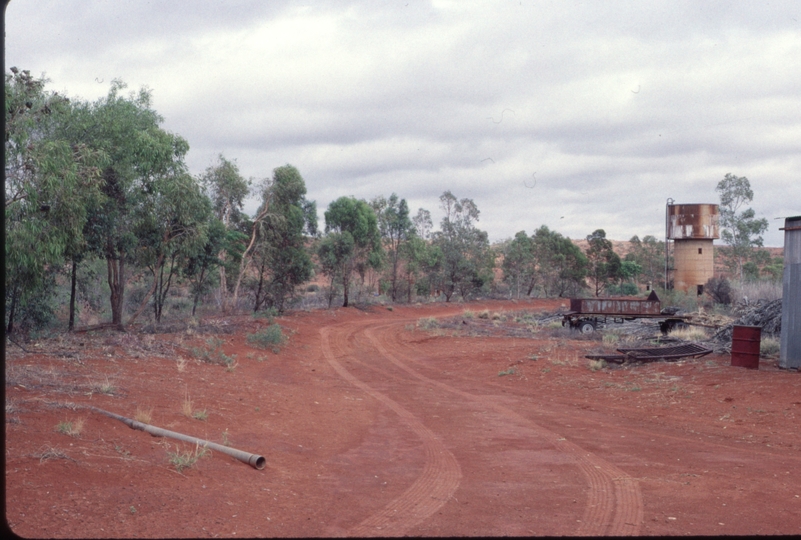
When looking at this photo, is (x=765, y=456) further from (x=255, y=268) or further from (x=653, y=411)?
(x=255, y=268)

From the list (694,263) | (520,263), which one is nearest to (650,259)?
(520,263)

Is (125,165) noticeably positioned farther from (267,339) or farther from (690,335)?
(690,335)

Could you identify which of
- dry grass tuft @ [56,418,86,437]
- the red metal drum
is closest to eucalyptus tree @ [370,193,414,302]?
the red metal drum

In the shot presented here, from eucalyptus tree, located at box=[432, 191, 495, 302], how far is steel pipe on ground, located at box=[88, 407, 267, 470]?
42.9 metres

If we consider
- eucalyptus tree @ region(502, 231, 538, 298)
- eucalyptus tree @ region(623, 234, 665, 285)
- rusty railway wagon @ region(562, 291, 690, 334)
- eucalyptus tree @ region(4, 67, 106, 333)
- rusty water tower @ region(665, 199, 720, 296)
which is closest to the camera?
eucalyptus tree @ region(4, 67, 106, 333)

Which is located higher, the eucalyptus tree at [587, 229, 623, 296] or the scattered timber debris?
the eucalyptus tree at [587, 229, 623, 296]

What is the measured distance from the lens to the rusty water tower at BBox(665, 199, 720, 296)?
150 ft

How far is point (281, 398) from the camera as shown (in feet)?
44.2

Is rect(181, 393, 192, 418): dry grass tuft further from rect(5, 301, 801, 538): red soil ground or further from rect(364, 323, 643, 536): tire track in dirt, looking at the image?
rect(364, 323, 643, 536): tire track in dirt

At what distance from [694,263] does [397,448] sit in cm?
4273

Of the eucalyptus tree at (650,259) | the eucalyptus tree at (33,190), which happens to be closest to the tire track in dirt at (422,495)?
the eucalyptus tree at (33,190)

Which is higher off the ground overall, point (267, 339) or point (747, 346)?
point (747, 346)

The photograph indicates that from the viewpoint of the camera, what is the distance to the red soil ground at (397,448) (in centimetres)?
614

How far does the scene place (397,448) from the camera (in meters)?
9.74
